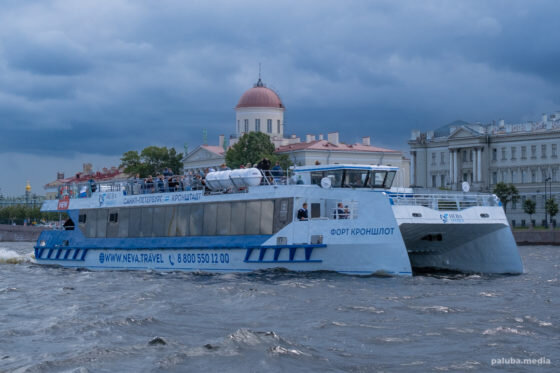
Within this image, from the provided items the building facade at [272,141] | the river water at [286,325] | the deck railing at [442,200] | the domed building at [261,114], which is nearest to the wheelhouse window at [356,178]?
the deck railing at [442,200]

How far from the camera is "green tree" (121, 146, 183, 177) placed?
105375mm

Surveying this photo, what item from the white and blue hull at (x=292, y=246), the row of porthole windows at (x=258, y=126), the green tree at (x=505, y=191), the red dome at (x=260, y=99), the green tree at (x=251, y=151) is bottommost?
the white and blue hull at (x=292, y=246)

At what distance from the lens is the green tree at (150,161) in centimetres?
10538

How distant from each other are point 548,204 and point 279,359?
73.6 meters

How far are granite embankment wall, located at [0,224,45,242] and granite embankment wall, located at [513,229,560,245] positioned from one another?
4572 cm

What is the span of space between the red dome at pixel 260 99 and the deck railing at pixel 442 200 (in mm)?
88192

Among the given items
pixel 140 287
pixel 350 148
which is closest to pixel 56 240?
pixel 140 287

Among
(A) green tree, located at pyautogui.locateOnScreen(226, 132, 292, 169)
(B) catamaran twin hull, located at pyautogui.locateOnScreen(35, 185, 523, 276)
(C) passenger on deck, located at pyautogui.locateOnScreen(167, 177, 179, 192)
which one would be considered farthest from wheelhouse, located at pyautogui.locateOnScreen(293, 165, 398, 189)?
(A) green tree, located at pyautogui.locateOnScreen(226, 132, 292, 169)

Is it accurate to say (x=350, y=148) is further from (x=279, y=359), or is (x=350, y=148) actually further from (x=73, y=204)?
(x=279, y=359)

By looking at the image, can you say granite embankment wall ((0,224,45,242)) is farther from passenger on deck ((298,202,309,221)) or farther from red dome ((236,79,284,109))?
passenger on deck ((298,202,309,221))

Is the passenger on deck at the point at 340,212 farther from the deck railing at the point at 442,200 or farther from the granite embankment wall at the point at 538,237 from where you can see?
the granite embankment wall at the point at 538,237

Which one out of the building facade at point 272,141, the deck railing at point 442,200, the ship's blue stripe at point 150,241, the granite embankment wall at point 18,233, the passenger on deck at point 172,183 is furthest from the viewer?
the building facade at point 272,141

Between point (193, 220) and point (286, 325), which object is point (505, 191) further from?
point (286, 325)

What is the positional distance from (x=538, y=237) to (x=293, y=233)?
40.7 m
